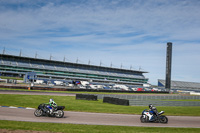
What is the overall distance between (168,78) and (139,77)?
59.4m

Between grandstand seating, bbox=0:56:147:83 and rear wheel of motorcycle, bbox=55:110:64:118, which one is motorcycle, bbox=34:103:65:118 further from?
grandstand seating, bbox=0:56:147:83

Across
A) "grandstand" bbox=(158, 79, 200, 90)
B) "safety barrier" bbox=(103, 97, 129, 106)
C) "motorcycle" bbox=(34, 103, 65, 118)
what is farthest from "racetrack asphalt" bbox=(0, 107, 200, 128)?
"grandstand" bbox=(158, 79, 200, 90)

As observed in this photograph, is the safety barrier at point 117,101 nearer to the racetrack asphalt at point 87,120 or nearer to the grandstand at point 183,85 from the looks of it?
the racetrack asphalt at point 87,120

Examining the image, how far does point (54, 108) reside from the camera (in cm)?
1630

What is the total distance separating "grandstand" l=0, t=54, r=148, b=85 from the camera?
105938mm

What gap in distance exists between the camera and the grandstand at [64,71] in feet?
348

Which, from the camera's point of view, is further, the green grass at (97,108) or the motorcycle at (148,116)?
the green grass at (97,108)

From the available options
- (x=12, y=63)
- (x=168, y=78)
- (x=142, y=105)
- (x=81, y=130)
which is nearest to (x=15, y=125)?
(x=81, y=130)

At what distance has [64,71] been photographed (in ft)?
394

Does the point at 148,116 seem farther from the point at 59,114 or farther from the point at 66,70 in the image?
the point at 66,70

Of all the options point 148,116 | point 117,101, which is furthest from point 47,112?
point 117,101

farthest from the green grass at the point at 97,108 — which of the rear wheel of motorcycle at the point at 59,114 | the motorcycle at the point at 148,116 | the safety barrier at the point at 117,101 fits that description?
the motorcycle at the point at 148,116

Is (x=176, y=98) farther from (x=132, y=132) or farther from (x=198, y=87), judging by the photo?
(x=198, y=87)

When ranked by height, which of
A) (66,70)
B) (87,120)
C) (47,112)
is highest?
(66,70)
